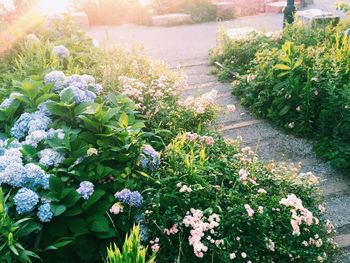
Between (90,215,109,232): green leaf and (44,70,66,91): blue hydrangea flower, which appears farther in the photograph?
(44,70,66,91): blue hydrangea flower

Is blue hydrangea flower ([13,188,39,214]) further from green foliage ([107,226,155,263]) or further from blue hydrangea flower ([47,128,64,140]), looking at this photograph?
green foliage ([107,226,155,263])

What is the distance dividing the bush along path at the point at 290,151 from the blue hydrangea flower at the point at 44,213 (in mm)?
2060

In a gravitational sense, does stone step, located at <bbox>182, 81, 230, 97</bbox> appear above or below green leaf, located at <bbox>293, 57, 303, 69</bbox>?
below

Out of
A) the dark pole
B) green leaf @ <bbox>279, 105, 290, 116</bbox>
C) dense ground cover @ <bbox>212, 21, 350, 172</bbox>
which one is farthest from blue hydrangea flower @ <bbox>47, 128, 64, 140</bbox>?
the dark pole

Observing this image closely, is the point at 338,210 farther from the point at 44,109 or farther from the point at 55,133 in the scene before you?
the point at 44,109

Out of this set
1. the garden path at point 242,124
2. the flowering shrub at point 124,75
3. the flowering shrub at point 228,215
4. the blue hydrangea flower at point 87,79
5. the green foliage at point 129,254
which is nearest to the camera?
the green foliage at point 129,254

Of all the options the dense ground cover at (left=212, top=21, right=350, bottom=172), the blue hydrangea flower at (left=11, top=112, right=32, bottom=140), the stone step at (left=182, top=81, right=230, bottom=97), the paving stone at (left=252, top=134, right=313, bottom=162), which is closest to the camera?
the blue hydrangea flower at (left=11, top=112, right=32, bottom=140)

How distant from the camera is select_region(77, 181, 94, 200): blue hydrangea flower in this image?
9.55 feet

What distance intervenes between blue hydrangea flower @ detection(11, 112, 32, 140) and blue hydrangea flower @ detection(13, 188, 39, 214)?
2.75ft

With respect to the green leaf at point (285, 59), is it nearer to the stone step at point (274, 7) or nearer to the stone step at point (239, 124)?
the stone step at point (239, 124)

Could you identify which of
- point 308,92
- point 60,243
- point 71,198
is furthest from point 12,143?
point 308,92

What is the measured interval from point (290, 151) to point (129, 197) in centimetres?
253

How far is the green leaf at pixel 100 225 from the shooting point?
289cm

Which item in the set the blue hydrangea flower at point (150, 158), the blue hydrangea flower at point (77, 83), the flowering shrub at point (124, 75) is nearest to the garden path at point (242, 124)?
the flowering shrub at point (124, 75)
